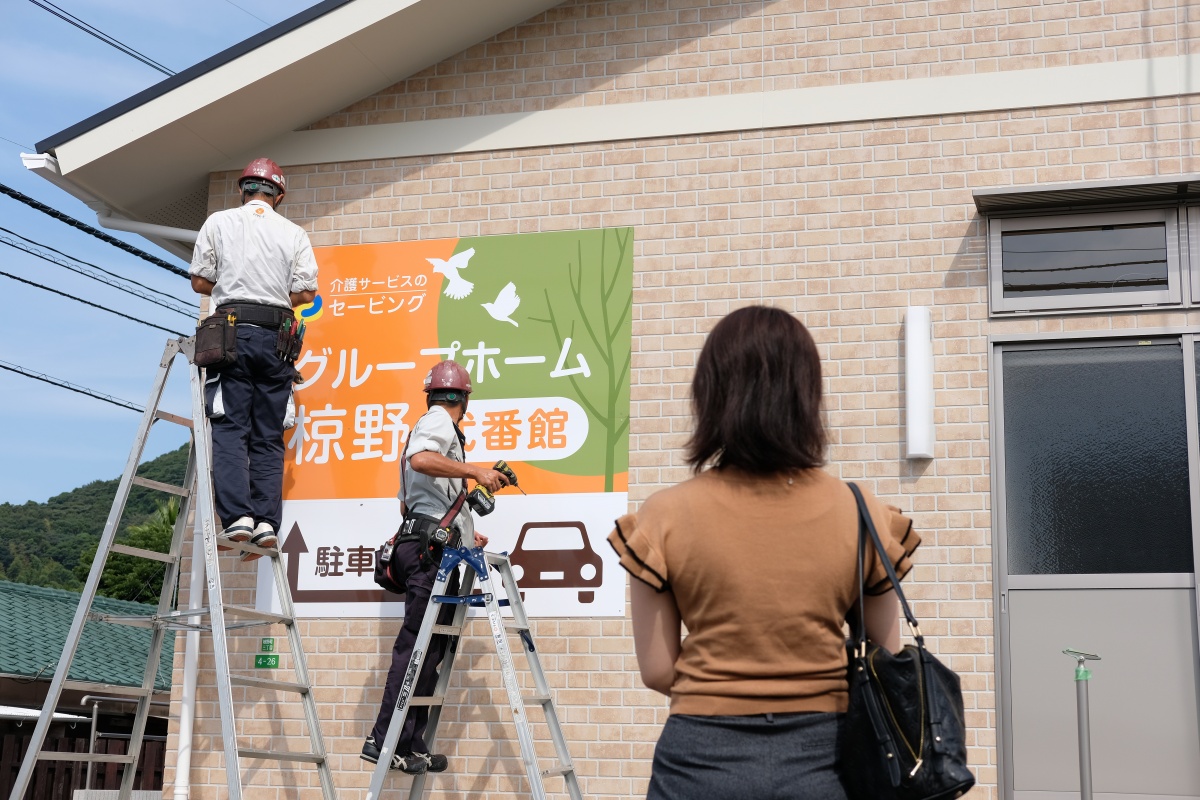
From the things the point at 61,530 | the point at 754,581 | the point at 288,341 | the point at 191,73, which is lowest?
the point at 754,581

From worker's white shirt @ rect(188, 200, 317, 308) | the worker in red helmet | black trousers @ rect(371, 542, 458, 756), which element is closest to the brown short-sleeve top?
the worker in red helmet

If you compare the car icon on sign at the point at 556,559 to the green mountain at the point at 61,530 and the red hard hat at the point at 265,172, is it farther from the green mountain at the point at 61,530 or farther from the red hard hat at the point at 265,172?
the green mountain at the point at 61,530

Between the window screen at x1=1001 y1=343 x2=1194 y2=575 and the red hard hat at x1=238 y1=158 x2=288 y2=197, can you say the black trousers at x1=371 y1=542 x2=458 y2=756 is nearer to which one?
the red hard hat at x1=238 y1=158 x2=288 y2=197

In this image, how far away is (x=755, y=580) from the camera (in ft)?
7.80

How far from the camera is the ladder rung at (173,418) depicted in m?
6.55

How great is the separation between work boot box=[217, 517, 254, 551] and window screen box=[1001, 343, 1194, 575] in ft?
11.3

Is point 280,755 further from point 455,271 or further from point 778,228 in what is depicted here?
point 778,228

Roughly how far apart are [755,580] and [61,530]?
121ft

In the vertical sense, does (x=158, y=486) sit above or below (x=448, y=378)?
below

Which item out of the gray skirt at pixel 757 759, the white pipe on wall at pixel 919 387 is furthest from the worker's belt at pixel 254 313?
the gray skirt at pixel 757 759

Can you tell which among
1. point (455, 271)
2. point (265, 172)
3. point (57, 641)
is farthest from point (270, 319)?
point (57, 641)

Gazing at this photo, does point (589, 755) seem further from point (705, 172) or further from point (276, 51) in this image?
point (276, 51)

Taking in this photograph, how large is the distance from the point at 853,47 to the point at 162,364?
12.2 feet

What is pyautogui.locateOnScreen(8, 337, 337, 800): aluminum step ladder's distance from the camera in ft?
19.3
